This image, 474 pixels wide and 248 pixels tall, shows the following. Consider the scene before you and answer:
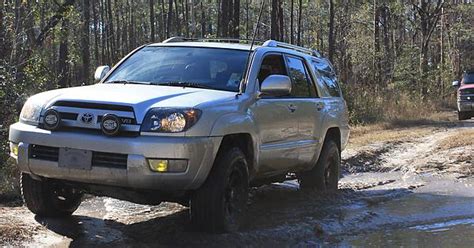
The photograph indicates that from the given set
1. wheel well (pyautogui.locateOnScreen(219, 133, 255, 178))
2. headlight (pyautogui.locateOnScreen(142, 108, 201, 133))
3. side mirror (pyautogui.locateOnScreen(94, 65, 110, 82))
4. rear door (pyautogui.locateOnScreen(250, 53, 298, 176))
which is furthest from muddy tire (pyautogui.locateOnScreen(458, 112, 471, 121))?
headlight (pyautogui.locateOnScreen(142, 108, 201, 133))

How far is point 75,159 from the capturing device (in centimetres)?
479

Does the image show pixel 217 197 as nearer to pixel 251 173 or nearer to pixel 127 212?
pixel 251 173

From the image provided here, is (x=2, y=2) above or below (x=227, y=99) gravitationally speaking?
above

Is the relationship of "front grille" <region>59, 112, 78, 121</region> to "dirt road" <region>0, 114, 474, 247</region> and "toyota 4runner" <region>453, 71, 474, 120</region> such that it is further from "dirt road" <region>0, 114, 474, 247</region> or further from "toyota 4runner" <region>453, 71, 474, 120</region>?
"toyota 4runner" <region>453, 71, 474, 120</region>

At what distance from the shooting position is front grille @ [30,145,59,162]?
4.89 metres

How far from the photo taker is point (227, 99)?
210 inches

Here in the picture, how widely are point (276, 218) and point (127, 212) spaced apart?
1.67 m

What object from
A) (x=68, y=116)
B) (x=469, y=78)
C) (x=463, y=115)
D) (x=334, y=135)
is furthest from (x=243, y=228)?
(x=469, y=78)

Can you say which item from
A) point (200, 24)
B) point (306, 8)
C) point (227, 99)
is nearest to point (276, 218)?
point (227, 99)

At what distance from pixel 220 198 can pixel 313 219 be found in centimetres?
165

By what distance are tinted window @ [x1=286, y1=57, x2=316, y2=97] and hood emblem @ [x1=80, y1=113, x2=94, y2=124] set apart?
271 cm

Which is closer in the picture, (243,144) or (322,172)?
(243,144)

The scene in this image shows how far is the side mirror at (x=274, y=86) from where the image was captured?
18.9 ft

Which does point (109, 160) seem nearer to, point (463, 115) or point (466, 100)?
point (466, 100)
